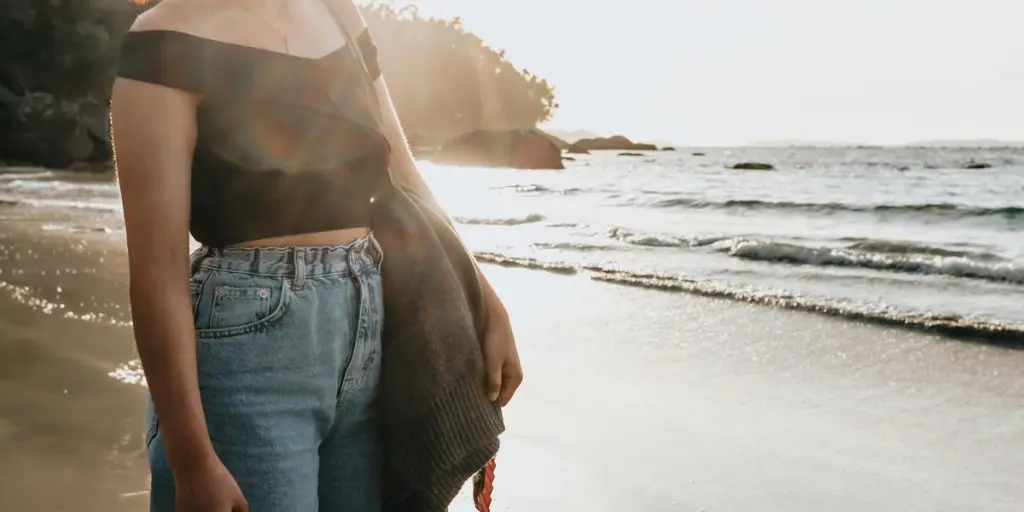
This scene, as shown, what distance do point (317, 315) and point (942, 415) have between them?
4.47 meters

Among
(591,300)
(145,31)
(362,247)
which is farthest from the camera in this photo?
(591,300)

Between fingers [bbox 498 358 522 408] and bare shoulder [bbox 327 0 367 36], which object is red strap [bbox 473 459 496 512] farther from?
bare shoulder [bbox 327 0 367 36]

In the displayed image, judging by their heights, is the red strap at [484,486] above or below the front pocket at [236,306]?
below

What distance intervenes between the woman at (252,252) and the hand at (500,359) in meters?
0.20

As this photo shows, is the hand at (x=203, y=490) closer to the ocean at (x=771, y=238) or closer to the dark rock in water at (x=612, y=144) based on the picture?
the ocean at (x=771, y=238)

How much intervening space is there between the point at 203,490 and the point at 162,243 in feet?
1.06

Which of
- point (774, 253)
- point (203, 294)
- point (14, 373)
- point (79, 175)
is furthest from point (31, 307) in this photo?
point (79, 175)

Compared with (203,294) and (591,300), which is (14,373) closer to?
(203,294)

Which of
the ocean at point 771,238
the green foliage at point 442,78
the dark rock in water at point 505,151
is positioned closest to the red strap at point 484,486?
the ocean at point 771,238

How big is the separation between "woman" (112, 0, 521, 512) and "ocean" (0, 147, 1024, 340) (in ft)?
21.7

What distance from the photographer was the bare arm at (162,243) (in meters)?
1.02

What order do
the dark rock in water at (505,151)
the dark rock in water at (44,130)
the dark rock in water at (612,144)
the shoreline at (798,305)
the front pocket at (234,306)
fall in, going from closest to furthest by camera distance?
the front pocket at (234,306) → the shoreline at (798,305) → the dark rock in water at (44,130) → the dark rock in water at (505,151) → the dark rock in water at (612,144)

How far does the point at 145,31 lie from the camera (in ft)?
3.48

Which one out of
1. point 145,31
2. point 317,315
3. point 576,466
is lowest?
point 576,466
